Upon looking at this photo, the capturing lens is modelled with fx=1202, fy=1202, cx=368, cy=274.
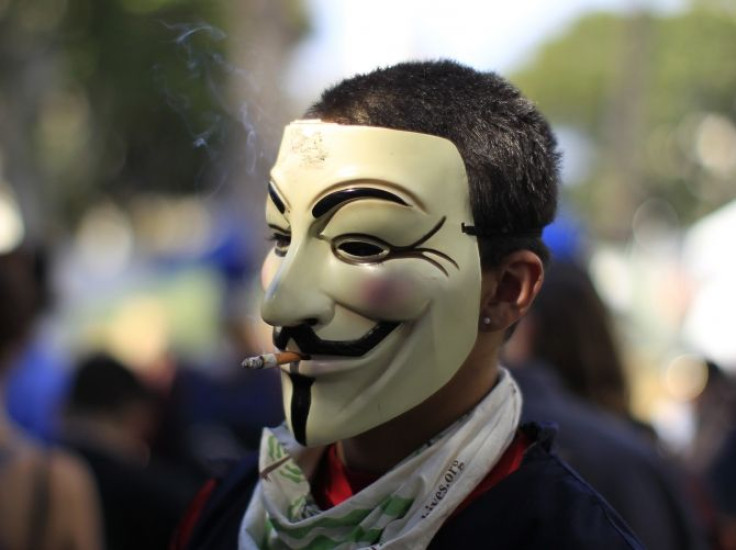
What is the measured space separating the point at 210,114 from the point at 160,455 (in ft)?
9.76

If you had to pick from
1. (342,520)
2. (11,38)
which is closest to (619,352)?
(342,520)

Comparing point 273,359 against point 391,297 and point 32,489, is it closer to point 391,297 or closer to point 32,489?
point 391,297

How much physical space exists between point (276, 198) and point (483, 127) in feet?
1.20

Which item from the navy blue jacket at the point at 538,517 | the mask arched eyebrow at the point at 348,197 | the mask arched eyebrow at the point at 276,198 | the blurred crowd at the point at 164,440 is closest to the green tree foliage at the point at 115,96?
the mask arched eyebrow at the point at 276,198

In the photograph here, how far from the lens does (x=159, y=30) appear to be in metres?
2.54

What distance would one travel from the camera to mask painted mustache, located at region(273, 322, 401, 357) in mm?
1913

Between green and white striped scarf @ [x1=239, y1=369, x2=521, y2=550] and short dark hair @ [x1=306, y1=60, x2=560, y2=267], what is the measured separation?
27cm

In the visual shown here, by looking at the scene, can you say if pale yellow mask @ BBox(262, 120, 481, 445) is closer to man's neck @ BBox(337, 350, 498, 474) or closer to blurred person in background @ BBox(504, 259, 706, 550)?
man's neck @ BBox(337, 350, 498, 474)

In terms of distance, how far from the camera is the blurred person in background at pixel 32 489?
118 inches

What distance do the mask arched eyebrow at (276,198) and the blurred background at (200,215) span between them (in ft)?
0.95

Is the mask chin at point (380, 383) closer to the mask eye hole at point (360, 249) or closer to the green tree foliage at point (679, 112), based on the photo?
the mask eye hole at point (360, 249)

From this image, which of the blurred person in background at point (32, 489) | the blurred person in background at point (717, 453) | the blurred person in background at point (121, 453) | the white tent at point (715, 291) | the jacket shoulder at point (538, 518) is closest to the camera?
the jacket shoulder at point (538, 518)

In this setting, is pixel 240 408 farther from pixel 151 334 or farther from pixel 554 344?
pixel 151 334

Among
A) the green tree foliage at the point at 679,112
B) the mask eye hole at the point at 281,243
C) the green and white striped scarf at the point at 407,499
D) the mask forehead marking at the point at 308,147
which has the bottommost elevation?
the green tree foliage at the point at 679,112
